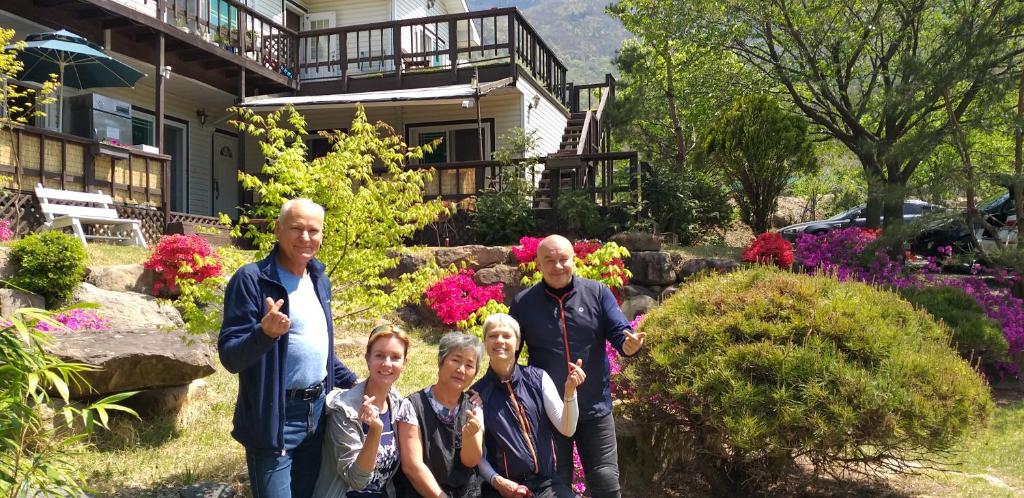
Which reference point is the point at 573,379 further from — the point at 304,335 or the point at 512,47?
the point at 512,47

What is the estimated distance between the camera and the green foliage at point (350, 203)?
14.0ft

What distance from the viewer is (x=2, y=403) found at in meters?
2.50

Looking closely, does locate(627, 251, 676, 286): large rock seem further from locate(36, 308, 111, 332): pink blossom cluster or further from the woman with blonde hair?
the woman with blonde hair

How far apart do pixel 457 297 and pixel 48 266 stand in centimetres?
424

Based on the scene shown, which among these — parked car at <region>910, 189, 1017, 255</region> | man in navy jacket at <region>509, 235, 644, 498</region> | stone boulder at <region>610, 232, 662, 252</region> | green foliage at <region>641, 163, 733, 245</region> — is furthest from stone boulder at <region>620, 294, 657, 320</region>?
man in navy jacket at <region>509, 235, 644, 498</region>

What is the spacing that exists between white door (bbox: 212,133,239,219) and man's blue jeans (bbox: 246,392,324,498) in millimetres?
15176

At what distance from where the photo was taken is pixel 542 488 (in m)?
3.30

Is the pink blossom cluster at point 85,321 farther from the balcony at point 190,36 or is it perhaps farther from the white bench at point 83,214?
the balcony at point 190,36

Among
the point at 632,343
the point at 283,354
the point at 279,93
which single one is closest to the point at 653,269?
the point at 632,343

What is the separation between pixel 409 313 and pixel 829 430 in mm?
6871

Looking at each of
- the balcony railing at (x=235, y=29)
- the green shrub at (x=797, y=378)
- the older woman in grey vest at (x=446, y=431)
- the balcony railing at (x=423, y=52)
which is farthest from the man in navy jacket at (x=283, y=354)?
the balcony railing at (x=423, y=52)

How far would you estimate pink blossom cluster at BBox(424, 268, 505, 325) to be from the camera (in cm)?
870

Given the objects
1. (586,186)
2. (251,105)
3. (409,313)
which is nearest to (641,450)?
(409,313)

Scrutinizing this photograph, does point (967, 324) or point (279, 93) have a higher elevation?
point (279, 93)
